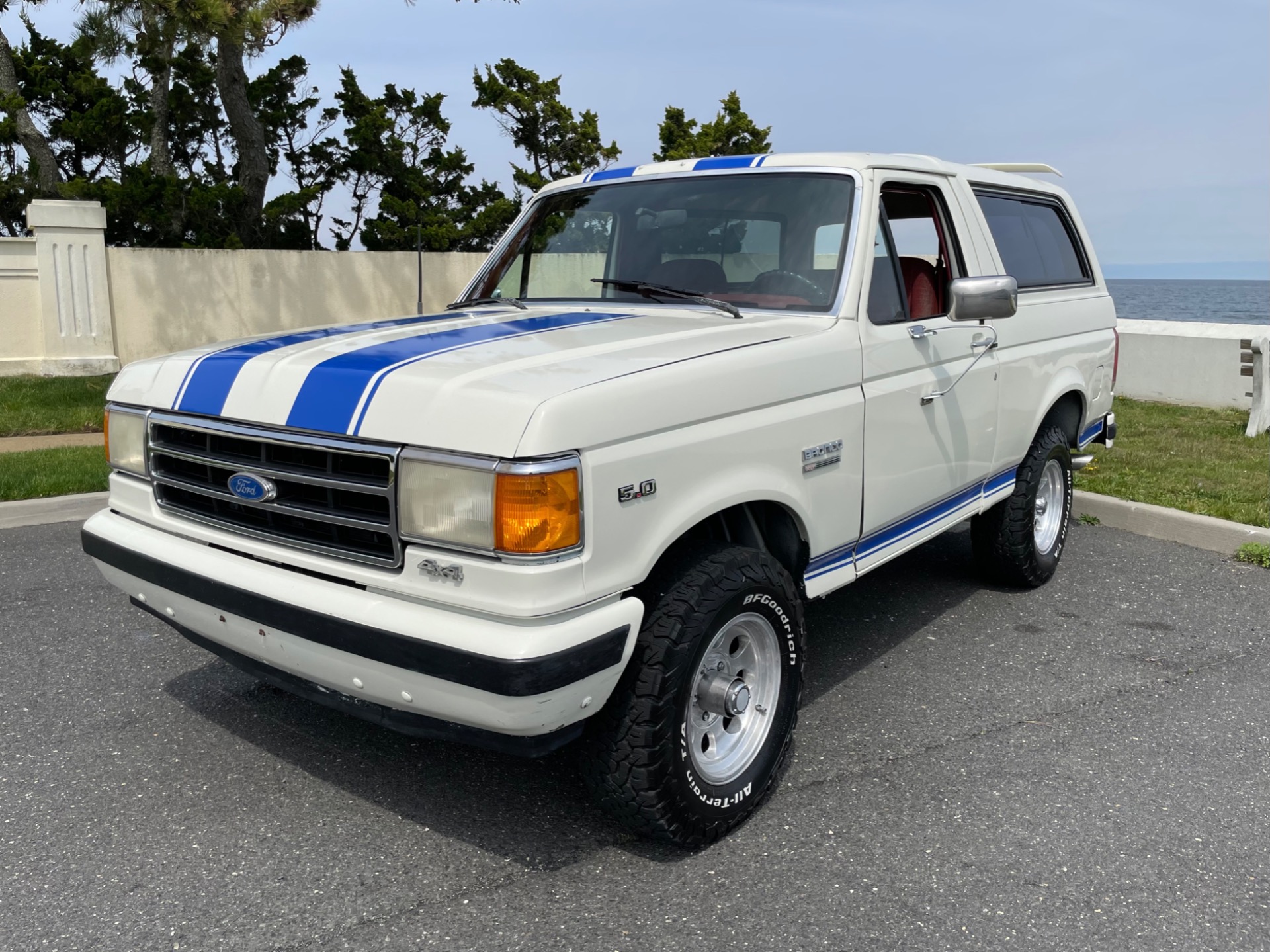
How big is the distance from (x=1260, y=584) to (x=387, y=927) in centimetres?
494

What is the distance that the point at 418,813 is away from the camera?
3.31m

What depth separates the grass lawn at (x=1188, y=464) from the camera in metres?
6.94

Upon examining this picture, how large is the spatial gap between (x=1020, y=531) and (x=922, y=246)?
1543 millimetres

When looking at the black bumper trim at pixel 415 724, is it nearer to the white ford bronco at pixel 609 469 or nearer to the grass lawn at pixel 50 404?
the white ford bronco at pixel 609 469

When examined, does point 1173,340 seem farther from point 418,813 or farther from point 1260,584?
point 418,813

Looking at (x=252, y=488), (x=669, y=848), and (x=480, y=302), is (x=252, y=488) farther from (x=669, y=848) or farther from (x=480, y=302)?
(x=480, y=302)

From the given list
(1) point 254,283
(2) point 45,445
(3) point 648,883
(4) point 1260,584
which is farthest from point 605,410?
(1) point 254,283

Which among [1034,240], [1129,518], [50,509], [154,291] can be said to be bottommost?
[1129,518]

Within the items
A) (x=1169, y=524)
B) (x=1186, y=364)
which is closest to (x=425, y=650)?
(x=1169, y=524)

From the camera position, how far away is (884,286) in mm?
4043

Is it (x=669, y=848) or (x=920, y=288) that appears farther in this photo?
(x=920, y=288)

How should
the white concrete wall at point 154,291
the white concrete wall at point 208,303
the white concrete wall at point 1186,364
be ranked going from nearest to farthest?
the white concrete wall at point 1186,364 → the white concrete wall at point 208,303 → the white concrete wall at point 154,291

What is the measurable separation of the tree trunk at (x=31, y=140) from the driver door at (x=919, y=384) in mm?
15042

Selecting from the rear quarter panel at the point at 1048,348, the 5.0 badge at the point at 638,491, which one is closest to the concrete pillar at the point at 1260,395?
the rear quarter panel at the point at 1048,348
